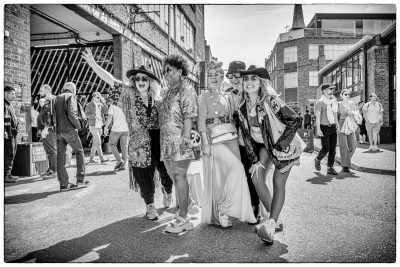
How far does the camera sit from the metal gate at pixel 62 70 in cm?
1247

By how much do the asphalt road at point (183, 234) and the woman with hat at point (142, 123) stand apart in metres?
0.42

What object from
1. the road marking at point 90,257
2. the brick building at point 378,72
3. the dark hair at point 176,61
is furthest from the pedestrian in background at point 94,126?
the brick building at point 378,72

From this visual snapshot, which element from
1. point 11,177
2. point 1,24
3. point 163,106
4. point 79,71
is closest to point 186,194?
point 163,106

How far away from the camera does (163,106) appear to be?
130 inches

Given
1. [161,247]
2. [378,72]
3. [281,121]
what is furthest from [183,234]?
[378,72]

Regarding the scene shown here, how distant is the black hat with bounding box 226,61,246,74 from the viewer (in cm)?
361

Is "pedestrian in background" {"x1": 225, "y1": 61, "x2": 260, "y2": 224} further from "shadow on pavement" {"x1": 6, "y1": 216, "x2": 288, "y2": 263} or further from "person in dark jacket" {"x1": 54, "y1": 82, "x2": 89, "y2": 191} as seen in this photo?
"person in dark jacket" {"x1": 54, "y1": 82, "x2": 89, "y2": 191}

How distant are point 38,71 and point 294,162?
12552 mm

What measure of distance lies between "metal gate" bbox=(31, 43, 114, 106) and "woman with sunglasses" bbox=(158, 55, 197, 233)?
9.60m

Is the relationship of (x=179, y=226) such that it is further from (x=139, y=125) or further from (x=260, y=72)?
(x=260, y=72)

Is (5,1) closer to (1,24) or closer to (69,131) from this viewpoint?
(1,24)

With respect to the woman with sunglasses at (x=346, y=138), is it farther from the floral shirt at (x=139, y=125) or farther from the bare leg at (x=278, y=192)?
the floral shirt at (x=139, y=125)

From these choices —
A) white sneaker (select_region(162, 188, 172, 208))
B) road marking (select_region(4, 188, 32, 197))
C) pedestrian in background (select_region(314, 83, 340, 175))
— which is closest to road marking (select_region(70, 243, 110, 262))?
white sneaker (select_region(162, 188, 172, 208))

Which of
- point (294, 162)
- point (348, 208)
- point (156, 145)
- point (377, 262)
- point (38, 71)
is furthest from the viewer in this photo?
point (38, 71)
